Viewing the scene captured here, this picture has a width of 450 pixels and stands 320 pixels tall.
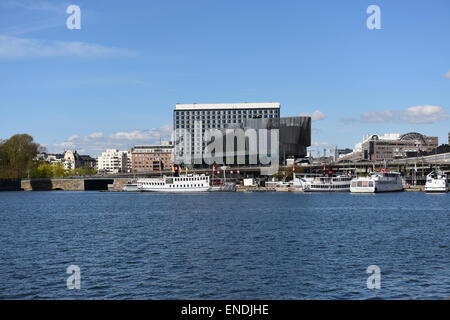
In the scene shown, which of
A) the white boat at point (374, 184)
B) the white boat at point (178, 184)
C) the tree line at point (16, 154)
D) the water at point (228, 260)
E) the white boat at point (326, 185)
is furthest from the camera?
the tree line at point (16, 154)

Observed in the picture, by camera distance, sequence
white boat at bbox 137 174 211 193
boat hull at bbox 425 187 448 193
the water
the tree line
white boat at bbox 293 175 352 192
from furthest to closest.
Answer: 1. the tree line
2. white boat at bbox 137 174 211 193
3. white boat at bbox 293 175 352 192
4. boat hull at bbox 425 187 448 193
5. the water

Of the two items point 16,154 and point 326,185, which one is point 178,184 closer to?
point 326,185

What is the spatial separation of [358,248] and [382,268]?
8.45m

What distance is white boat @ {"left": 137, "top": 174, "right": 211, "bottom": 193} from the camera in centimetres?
17025

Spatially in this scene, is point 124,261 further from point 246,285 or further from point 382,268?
point 382,268

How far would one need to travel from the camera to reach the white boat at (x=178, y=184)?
17025 cm

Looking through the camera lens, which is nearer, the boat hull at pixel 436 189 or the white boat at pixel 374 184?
the boat hull at pixel 436 189

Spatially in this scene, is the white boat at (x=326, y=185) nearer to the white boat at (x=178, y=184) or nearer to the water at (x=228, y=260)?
the white boat at (x=178, y=184)

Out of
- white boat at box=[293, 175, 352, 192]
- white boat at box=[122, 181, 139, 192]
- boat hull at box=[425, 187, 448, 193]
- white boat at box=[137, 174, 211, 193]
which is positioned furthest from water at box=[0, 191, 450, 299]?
white boat at box=[122, 181, 139, 192]

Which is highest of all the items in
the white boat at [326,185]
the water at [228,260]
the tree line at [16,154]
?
the tree line at [16,154]

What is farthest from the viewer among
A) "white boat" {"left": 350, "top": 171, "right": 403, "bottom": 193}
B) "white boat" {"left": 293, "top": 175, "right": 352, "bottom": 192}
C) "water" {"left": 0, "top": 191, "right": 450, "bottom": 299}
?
"white boat" {"left": 293, "top": 175, "right": 352, "bottom": 192}

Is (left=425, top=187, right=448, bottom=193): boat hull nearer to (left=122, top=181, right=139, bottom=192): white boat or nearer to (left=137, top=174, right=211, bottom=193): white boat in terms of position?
(left=137, top=174, right=211, bottom=193): white boat

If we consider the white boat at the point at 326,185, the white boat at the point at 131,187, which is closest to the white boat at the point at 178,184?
the white boat at the point at 131,187
